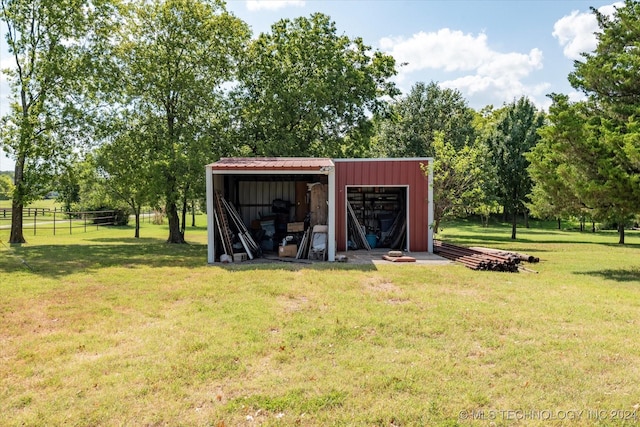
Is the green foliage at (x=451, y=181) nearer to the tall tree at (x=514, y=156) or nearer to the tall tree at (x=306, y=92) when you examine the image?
the tall tree at (x=306, y=92)

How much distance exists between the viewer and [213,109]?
18688 millimetres

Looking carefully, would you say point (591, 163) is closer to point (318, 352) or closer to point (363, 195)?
point (363, 195)

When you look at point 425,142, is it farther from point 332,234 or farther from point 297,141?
point 332,234

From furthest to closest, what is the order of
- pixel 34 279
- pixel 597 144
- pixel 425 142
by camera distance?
pixel 425 142, pixel 597 144, pixel 34 279

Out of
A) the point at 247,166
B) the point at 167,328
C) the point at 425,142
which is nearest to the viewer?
the point at 167,328

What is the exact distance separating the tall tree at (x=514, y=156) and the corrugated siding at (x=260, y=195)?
1503 cm

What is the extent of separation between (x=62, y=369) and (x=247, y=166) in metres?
7.39

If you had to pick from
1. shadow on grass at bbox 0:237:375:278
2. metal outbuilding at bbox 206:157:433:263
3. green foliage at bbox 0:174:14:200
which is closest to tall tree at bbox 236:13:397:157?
metal outbuilding at bbox 206:157:433:263

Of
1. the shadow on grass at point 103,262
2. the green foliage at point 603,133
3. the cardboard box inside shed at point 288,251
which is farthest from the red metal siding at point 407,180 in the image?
the shadow on grass at point 103,262

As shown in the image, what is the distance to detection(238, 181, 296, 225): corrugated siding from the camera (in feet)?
46.3

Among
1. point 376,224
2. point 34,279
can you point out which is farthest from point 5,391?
point 376,224

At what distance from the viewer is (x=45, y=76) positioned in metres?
15.3

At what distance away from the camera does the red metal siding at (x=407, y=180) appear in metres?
13.5

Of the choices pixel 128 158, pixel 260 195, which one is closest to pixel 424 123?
pixel 260 195
